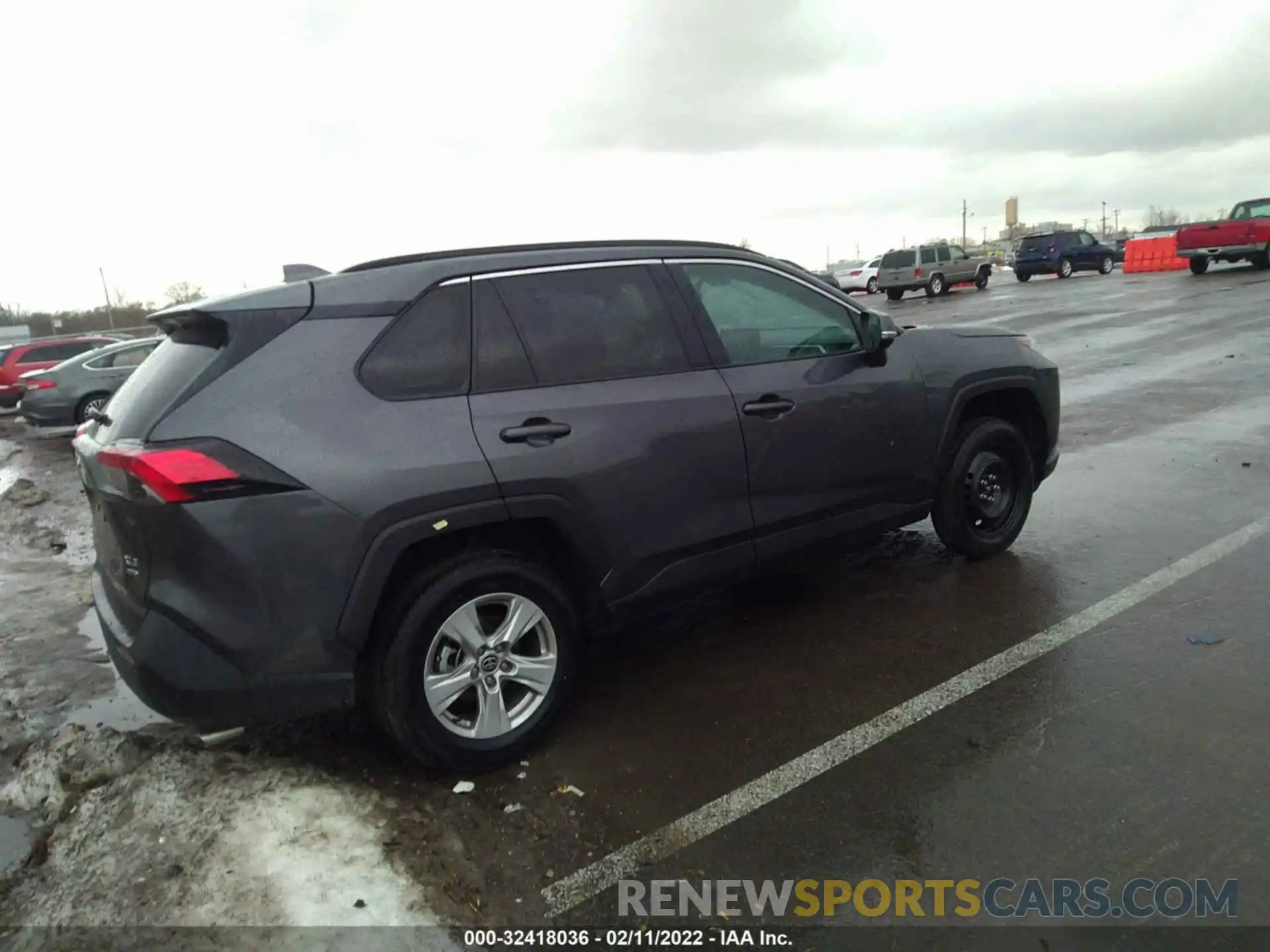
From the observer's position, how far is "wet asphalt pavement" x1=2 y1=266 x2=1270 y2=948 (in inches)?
109

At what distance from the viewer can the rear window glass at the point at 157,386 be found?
3006 millimetres

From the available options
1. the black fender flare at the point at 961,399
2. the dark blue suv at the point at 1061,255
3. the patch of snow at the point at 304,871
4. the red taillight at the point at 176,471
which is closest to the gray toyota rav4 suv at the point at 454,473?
the red taillight at the point at 176,471

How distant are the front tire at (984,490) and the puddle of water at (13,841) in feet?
14.2

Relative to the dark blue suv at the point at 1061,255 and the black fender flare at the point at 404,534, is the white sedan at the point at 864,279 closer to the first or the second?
the dark blue suv at the point at 1061,255

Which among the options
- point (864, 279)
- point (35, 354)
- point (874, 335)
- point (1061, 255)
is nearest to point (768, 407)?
point (874, 335)

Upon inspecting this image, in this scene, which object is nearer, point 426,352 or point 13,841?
point 13,841

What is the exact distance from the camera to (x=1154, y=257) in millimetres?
33500

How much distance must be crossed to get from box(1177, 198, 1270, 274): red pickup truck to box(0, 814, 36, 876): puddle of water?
30.0m

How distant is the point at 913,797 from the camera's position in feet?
10.0

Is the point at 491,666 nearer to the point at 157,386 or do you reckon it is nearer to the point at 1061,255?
the point at 157,386

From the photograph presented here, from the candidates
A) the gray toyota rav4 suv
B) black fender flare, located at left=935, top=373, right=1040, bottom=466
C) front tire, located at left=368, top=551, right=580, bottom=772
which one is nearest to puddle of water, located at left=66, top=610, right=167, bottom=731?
the gray toyota rav4 suv

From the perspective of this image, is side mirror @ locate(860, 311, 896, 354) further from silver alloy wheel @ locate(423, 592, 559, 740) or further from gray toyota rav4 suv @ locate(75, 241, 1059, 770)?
silver alloy wheel @ locate(423, 592, 559, 740)

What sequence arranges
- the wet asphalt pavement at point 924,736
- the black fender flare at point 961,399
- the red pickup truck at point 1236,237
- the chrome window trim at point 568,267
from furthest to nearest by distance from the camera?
the red pickup truck at point 1236,237 < the black fender flare at point 961,399 < the chrome window trim at point 568,267 < the wet asphalt pavement at point 924,736

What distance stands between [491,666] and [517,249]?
1.69m
